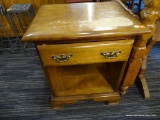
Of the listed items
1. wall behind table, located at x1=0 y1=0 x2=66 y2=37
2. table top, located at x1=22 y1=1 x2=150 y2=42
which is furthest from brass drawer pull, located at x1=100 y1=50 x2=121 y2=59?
wall behind table, located at x1=0 y1=0 x2=66 y2=37

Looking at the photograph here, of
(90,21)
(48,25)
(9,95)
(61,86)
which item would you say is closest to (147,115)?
(61,86)

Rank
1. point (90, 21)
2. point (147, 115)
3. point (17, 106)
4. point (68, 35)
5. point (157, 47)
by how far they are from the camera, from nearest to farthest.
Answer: point (68, 35) < point (90, 21) < point (147, 115) < point (17, 106) < point (157, 47)

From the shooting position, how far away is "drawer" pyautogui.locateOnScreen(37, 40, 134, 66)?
2.18 ft

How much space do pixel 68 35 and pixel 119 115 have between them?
781 mm

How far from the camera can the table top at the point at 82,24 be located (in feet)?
2.03

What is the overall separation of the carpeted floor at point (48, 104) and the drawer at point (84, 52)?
0.53 m

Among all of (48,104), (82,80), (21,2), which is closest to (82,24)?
(82,80)

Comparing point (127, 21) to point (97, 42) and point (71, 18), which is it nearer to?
point (97, 42)

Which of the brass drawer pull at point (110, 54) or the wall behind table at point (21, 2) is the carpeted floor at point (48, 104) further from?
the wall behind table at point (21, 2)

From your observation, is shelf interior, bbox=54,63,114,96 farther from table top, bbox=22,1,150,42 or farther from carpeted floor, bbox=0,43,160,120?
table top, bbox=22,1,150,42

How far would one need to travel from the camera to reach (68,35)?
2.02ft

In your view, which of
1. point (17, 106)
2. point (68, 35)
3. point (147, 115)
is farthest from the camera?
point (17, 106)

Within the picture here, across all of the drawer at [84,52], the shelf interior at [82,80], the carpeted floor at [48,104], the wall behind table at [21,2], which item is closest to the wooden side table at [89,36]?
the drawer at [84,52]

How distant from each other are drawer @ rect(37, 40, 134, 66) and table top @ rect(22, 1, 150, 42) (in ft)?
0.17
